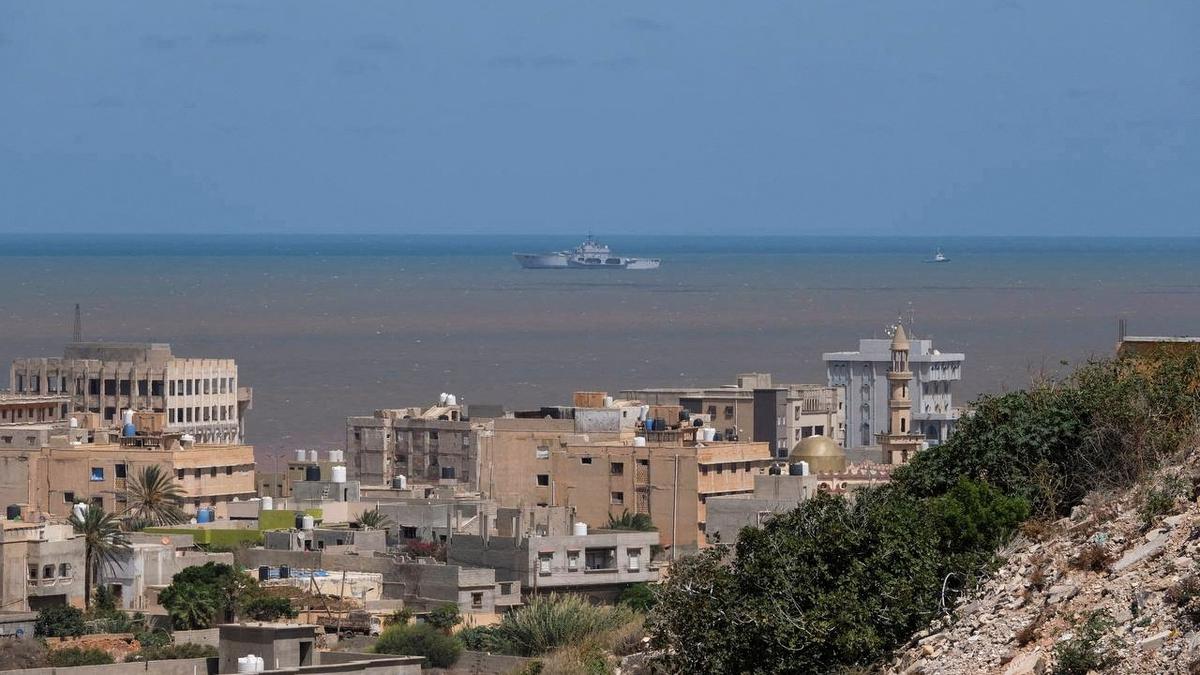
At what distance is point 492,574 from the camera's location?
4606cm

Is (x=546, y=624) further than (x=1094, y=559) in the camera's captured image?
Yes

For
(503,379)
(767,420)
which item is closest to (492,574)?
(767,420)

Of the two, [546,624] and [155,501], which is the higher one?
[155,501]

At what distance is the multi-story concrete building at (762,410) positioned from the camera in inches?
3354

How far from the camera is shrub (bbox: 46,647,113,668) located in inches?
1314

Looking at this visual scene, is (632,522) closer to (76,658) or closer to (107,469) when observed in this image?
(107,469)

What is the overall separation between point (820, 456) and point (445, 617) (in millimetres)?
21292

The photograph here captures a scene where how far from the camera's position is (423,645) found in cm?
3684

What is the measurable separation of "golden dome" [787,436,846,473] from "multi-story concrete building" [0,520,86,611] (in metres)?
20.1

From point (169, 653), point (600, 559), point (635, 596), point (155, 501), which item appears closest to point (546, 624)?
point (169, 653)

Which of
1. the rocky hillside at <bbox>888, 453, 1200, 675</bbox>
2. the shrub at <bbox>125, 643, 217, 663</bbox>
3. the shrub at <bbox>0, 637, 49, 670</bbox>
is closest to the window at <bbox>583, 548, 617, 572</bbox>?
the shrub at <bbox>0, 637, 49, 670</bbox>

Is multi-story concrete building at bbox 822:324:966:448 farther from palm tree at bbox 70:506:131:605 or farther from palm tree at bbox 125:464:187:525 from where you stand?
palm tree at bbox 70:506:131:605

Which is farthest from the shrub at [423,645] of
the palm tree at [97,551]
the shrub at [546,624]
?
the palm tree at [97,551]

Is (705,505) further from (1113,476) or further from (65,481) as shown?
(1113,476)
